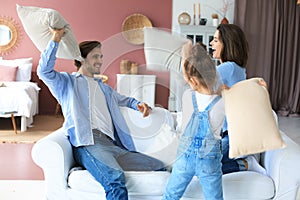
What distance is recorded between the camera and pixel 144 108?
7.18 feet

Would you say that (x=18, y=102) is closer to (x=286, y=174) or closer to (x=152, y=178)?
(x=152, y=178)

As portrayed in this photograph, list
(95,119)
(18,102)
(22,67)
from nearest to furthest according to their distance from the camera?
1. (95,119)
2. (18,102)
3. (22,67)

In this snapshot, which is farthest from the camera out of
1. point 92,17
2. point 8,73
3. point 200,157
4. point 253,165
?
point 92,17

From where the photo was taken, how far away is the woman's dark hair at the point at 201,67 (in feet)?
5.63

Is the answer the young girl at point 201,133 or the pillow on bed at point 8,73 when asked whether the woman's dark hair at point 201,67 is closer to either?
the young girl at point 201,133

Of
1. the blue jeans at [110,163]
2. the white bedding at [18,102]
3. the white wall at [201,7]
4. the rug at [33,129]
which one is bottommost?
the rug at [33,129]

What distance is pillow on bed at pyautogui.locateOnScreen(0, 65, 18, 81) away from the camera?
5598mm

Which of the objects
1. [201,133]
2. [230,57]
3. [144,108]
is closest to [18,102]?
[144,108]

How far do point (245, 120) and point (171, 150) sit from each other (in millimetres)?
439

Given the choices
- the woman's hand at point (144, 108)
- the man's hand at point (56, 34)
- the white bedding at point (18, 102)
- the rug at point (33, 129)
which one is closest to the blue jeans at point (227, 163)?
the woman's hand at point (144, 108)

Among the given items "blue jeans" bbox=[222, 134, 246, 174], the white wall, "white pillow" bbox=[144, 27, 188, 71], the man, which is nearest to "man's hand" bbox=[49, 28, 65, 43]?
the man

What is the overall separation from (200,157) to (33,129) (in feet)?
11.6

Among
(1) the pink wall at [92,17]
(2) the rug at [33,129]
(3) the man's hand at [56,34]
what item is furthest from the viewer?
(1) the pink wall at [92,17]

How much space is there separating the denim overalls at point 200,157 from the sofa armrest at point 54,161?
0.59 meters
